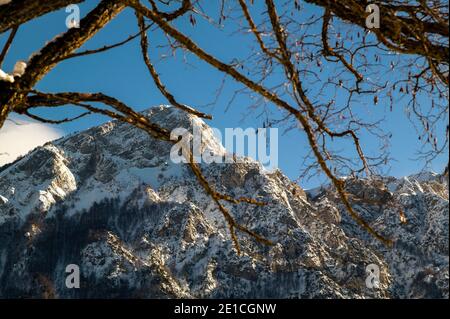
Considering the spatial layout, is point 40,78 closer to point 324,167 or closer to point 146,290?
point 324,167

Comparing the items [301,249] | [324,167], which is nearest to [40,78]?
[324,167]

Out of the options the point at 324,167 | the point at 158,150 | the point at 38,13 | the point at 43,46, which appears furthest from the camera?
the point at 158,150

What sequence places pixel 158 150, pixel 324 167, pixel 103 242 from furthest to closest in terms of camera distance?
1. pixel 158 150
2. pixel 103 242
3. pixel 324 167

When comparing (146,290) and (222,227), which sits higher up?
(222,227)

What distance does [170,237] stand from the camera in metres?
146

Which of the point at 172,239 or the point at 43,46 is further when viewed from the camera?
the point at 172,239

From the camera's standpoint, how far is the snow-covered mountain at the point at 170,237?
12975 cm

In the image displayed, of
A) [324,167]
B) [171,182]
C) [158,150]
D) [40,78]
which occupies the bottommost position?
[324,167]

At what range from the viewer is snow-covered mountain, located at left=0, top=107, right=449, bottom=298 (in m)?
130

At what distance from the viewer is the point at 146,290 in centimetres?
12144
